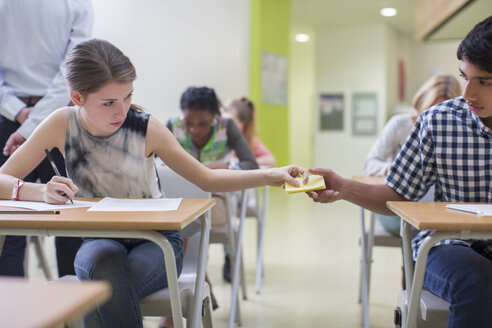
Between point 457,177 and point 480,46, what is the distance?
0.39m

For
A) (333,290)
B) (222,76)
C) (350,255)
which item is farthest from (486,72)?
(222,76)

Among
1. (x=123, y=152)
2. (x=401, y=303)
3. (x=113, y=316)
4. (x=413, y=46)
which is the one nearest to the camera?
(x=113, y=316)

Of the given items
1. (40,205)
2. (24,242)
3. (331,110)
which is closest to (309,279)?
(24,242)

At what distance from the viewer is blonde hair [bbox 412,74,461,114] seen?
2.66 m

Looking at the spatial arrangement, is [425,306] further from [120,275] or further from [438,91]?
[438,91]

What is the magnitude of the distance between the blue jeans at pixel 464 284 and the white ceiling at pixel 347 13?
7.35m

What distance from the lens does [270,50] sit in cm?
724

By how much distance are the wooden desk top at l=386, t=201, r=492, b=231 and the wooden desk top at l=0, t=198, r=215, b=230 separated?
54 cm

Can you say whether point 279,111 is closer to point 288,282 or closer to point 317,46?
point 317,46

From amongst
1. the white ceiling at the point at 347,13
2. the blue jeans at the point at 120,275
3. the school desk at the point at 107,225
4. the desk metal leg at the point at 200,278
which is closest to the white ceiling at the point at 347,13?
the white ceiling at the point at 347,13

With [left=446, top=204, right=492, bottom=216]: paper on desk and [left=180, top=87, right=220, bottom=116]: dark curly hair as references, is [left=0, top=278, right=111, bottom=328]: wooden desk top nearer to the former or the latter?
[left=446, top=204, right=492, bottom=216]: paper on desk

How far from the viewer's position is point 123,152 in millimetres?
1686

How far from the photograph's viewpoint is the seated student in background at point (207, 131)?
2.78 metres

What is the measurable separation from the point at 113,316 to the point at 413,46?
33.9 feet
